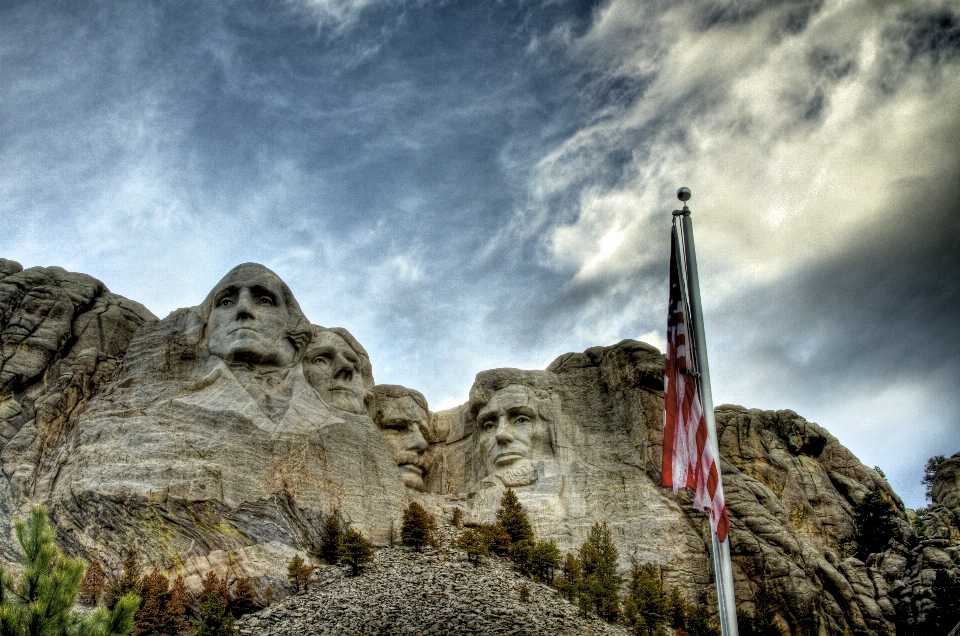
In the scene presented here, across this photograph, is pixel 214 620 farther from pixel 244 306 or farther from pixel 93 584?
pixel 244 306

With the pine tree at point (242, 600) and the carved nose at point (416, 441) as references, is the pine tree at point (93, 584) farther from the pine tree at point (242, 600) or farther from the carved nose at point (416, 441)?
the carved nose at point (416, 441)

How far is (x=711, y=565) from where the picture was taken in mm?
21766

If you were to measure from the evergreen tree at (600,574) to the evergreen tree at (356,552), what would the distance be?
12.4ft

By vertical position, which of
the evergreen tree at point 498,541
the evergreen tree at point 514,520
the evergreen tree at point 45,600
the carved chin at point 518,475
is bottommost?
the evergreen tree at point 45,600

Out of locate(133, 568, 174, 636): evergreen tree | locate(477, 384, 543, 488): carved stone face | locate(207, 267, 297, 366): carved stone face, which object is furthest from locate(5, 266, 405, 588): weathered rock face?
locate(477, 384, 543, 488): carved stone face

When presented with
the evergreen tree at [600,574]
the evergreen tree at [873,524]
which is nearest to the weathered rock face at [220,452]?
the evergreen tree at [600,574]

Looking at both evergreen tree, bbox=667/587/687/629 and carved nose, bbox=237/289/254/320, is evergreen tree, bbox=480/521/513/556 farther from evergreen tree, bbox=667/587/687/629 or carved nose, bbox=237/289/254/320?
carved nose, bbox=237/289/254/320

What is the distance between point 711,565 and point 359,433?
731cm

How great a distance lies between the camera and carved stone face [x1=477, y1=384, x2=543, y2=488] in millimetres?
24594

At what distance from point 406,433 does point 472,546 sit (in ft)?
20.0

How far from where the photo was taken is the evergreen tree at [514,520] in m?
21.8

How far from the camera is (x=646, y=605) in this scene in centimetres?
1984

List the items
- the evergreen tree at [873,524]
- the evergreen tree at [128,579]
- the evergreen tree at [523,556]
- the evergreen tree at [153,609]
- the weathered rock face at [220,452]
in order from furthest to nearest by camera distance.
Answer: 1. the evergreen tree at [873,524]
2. the evergreen tree at [523,556]
3. the weathered rock face at [220,452]
4. the evergreen tree at [128,579]
5. the evergreen tree at [153,609]

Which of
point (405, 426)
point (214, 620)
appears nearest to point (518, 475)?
point (405, 426)
